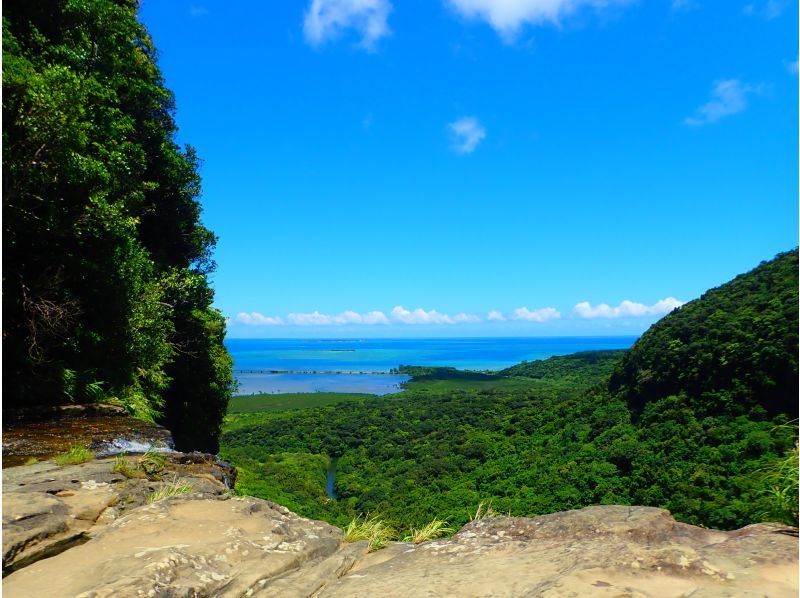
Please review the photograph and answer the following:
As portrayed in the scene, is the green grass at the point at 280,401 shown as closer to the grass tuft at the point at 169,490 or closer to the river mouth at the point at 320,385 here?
the river mouth at the point at 320,385

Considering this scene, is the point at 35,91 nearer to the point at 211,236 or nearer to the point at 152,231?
the point at 152,231

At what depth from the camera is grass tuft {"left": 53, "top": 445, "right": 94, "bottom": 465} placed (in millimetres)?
7762

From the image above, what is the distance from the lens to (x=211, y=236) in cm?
2561

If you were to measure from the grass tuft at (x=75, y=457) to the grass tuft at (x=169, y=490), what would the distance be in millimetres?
1880

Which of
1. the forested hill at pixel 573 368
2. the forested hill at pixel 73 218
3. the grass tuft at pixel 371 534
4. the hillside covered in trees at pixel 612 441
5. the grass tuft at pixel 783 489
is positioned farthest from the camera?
the forested hill at pixel 573 368

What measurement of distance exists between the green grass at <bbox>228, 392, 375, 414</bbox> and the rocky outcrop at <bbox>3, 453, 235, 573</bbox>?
348ft

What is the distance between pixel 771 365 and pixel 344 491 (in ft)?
168

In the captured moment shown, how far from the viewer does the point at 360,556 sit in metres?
5.73

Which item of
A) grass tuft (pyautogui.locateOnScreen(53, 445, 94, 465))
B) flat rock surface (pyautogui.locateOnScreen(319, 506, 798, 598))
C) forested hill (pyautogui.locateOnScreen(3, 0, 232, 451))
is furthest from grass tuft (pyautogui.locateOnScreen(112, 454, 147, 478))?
forested hill (pyautogui.locateOnScreen(3, 0, 232, 451))

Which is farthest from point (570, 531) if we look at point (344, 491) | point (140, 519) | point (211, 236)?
point (344, 491)

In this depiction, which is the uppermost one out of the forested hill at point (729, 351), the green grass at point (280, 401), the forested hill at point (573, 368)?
the forested hill at point (729, 351)

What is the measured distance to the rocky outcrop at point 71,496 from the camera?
464 centimetres

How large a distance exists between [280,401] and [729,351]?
10263 centimetres

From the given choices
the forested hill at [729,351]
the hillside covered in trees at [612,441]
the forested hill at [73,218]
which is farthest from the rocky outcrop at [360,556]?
the forested hill at [729,351]
